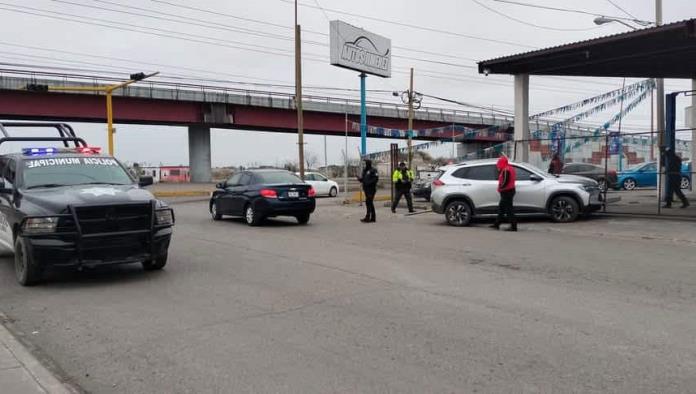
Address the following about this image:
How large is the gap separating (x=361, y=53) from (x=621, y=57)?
11.9m

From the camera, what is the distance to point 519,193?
15.7m

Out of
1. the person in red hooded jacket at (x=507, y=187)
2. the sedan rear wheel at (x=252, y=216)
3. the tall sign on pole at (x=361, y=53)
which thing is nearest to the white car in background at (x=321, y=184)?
the tall sign on pole at (x=361, y=53)

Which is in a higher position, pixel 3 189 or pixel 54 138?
pixel 54 138

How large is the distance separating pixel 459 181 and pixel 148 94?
3412 centimetres

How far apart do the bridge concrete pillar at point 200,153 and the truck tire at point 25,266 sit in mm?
44759

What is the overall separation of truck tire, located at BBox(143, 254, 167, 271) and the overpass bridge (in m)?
32.3

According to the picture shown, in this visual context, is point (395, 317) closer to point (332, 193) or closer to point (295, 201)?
point (295, 201)

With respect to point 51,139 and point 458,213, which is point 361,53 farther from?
point 51,139

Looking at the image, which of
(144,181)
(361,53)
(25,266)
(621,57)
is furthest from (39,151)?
(361,53)

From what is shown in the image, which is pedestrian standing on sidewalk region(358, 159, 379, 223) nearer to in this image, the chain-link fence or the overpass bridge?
the chain-link fence

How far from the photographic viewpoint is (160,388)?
4.55 m

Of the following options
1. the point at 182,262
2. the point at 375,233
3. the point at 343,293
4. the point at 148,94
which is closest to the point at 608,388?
the point at 343,293

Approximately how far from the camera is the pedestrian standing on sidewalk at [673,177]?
17.7 m

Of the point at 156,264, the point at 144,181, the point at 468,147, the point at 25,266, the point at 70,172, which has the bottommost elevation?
the point at 156,264
